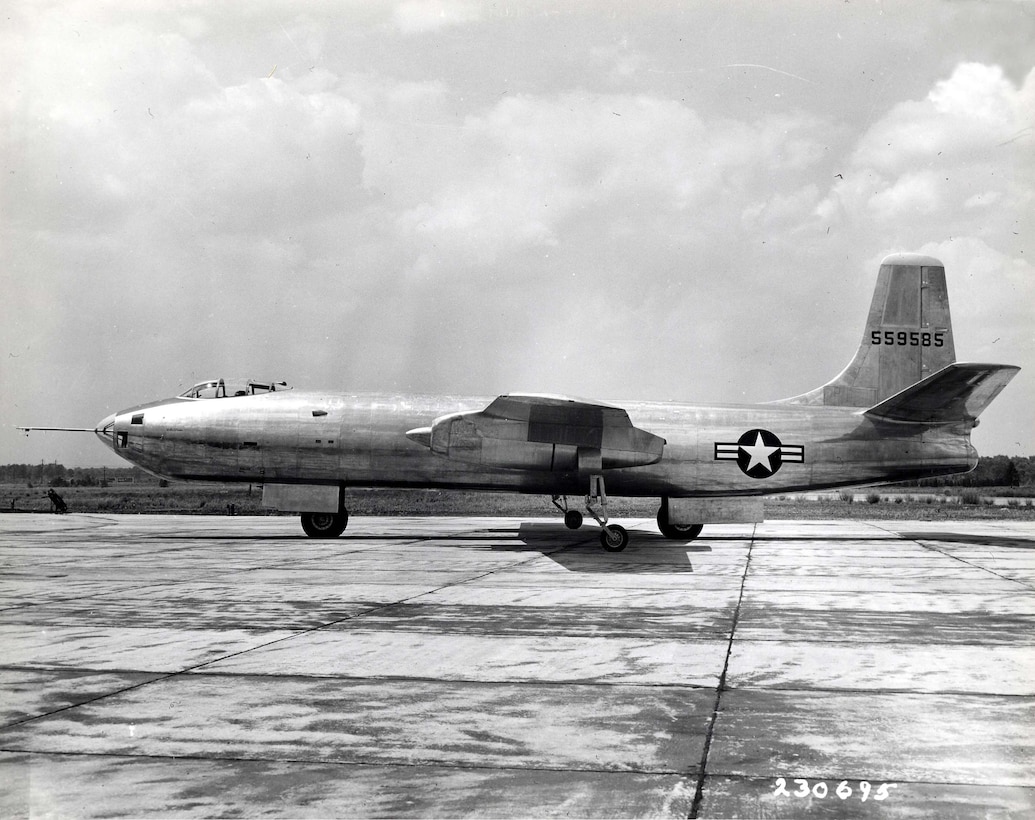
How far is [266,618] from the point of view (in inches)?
360

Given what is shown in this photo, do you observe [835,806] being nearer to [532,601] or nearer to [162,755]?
[162,755]

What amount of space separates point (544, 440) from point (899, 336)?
881cm

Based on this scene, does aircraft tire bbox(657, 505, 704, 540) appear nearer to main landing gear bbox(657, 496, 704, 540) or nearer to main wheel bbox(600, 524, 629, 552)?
main landing gear bbox(657, 496, 704, 540)

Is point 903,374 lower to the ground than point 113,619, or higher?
higher

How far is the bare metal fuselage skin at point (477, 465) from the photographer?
18.9m

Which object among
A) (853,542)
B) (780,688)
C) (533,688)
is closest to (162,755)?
(533,688)

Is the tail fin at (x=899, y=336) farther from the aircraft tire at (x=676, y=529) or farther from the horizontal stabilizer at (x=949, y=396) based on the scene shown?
the aircraft tire at (x=676, y=529)

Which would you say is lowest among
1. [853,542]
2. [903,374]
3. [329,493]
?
[853,542]

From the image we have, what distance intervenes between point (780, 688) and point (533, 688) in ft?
5.71

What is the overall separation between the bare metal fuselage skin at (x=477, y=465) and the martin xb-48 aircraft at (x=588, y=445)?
27 millimetres

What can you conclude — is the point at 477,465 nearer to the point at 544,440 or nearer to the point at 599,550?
the point at 544,440

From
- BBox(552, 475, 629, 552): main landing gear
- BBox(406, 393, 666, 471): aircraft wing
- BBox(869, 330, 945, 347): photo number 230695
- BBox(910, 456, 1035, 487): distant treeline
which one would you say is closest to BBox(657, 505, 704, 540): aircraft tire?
BBox(406, 393, 666, 471): aircraft wing

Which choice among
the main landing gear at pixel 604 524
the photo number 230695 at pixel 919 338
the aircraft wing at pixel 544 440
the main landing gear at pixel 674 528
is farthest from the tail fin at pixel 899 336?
the main landing gear at pixel 604 524

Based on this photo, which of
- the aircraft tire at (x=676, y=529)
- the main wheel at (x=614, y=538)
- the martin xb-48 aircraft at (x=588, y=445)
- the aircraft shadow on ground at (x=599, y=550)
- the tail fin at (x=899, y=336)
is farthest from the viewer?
the aircraft tire at (x=676, y=529)
